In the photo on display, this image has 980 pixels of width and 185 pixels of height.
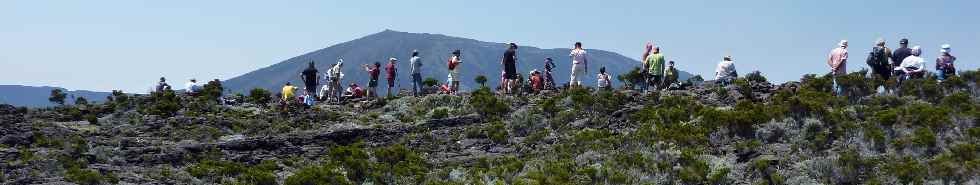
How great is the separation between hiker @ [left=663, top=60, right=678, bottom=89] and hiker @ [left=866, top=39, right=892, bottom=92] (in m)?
5.47

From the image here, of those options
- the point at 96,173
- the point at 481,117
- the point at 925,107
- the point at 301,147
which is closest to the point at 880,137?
the point at 925,107

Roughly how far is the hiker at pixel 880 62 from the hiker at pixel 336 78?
1204 centimetres

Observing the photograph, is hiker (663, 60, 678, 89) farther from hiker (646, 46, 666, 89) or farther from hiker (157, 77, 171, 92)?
hiker (157, 77, 171, 92)

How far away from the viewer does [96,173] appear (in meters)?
17.0

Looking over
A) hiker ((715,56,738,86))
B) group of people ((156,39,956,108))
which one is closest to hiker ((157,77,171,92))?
group of people ((156,39,956,108))

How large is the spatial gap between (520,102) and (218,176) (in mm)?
8138

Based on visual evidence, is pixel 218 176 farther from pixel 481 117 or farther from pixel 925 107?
pixel 925 107

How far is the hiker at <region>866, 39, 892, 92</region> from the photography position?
850 inches

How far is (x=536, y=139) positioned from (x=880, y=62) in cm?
724

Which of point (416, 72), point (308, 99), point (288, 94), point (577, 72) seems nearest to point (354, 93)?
point (308, 99)

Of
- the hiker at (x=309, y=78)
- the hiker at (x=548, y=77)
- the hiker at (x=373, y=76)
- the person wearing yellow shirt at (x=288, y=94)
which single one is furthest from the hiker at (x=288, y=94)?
the hiker at (x=548, y=77)

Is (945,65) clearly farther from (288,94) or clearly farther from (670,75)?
(288,94)

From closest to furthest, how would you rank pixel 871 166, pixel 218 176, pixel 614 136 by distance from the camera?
pixel 871 166 → pixel 218 176 → pixel 614 136

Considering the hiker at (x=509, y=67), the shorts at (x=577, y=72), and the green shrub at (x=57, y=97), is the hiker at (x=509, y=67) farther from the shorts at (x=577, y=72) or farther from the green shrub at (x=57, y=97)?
the green shrub at (x=57, y=97)
